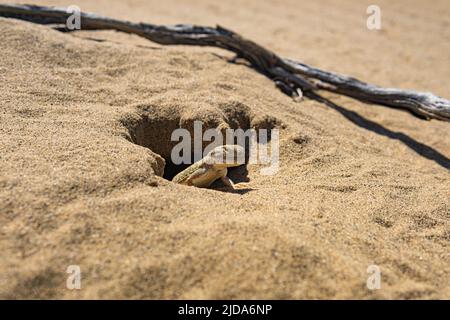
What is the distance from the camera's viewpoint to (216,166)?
3.78m

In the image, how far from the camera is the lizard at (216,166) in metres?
3.77

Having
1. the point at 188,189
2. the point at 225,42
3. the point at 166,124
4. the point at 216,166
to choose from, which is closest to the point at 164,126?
the point at 166,124

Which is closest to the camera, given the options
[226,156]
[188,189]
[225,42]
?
[188,189]

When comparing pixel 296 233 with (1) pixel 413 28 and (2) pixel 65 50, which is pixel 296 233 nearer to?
(2) pixel 65 50

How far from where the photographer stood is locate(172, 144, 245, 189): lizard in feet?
12.4

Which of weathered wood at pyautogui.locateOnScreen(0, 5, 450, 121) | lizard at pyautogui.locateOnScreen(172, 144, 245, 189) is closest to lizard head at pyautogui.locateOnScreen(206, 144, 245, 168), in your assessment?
lizard at pyautogui.locateOnScreen(172, 144, 245, 189)

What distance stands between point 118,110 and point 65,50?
133cm

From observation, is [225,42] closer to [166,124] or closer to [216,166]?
[166,124]

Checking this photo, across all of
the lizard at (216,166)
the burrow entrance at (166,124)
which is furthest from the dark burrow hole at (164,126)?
the lizard at (216,166)

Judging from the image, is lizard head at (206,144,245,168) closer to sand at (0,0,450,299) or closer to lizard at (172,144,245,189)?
lizard at (172,144,245,189)

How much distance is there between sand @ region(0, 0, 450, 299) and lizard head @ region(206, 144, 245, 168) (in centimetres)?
26

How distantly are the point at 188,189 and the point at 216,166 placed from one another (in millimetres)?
572

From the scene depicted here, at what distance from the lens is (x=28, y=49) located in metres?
4.78

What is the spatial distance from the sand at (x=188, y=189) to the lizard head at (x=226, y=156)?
10.1 inches
